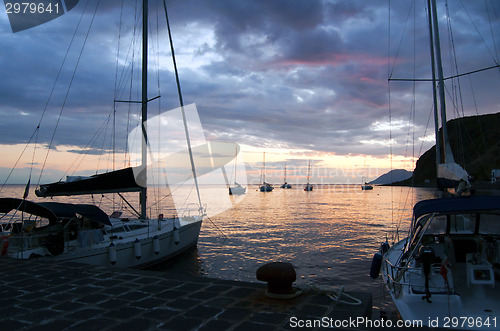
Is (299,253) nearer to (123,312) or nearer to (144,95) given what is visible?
(144,95)

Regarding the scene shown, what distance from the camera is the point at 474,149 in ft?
368

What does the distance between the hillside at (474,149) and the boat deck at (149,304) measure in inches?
3381

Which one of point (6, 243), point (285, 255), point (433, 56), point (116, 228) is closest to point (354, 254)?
point (285, 255)

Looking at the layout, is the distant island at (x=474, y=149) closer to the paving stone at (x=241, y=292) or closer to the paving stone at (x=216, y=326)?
the paving stone at (x=241, y=292)

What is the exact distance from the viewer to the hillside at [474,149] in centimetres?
9619

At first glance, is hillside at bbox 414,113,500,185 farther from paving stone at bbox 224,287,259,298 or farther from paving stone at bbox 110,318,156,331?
paving stone at bbox 110,318,156,331

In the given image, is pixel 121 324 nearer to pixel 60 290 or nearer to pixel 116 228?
pixel 60 290

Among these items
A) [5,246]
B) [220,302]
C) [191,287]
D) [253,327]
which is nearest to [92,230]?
[5,246]

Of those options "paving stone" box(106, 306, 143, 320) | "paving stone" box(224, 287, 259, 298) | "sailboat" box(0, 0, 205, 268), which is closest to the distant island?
"sailboat" box(0, 0, 205, 268)

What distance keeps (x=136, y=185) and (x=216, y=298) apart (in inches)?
511

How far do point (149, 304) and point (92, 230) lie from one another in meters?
10.4

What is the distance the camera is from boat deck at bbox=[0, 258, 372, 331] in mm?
3893

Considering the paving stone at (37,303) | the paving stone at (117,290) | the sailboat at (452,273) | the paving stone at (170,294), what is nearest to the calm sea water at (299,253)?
the sailboat at (452,273)

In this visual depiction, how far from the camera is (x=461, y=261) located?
9.23 m
